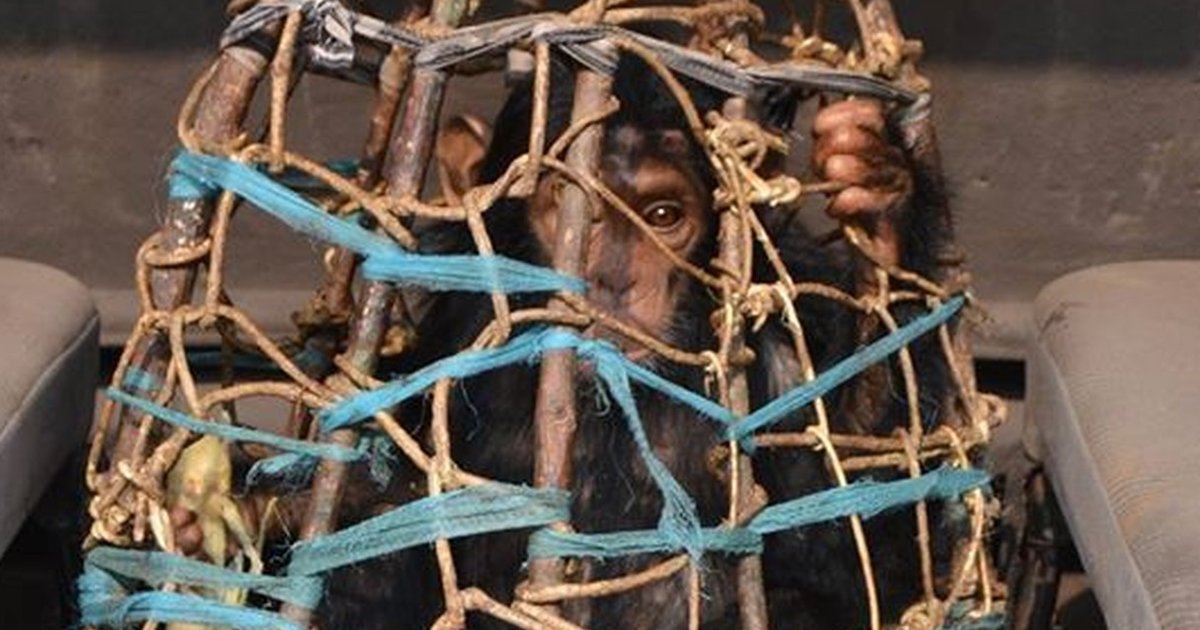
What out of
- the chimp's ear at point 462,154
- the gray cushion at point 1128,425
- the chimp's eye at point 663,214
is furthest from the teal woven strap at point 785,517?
the chimp's ear at point 462,154

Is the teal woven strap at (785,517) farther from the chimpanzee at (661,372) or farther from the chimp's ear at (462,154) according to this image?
the chimp's ear at (462,154)

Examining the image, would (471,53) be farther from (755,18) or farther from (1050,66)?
(1050,66)

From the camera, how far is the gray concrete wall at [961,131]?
264 cm

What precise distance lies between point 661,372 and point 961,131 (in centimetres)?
77

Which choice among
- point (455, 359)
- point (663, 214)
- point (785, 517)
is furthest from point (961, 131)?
point (455, 359)

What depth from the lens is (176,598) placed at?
1651 millimetres

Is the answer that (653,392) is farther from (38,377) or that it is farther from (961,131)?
(961,131)

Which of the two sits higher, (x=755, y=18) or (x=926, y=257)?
(x=755, y=18)

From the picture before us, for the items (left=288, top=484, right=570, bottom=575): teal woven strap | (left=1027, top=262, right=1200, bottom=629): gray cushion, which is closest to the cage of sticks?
(left=288, top=484, right=570, bottom=575): teal woven strap

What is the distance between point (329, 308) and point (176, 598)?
420 mm

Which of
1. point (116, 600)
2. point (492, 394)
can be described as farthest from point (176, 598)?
point (492, 394)

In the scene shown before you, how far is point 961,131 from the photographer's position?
2.67m

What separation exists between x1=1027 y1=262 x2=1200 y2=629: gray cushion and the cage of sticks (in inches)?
4.7

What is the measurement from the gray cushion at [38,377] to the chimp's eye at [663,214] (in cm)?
54
